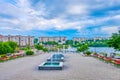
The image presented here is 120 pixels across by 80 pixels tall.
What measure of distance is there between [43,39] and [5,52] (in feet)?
360

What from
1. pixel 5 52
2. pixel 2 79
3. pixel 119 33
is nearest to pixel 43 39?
pixel 5 52

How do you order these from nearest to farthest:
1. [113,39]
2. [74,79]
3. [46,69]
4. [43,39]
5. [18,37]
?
[74,79], [46,69], [113,39], [18,37], [43,39]

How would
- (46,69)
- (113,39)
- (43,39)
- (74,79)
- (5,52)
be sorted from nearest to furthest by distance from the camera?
(74,79)
(46,69)
(113,39)
(5,52)
(43,39)

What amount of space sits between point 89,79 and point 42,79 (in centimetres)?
262

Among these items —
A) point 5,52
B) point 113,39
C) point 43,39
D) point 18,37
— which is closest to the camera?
point 113,39

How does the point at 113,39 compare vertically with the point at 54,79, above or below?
above

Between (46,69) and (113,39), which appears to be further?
(113,39)

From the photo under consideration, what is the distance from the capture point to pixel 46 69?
20.0m

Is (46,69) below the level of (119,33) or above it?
below

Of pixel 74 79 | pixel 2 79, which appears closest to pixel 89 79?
pixel 74 79

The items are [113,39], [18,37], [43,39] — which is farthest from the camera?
[43,39]

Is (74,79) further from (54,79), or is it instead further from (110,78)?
(110,78)

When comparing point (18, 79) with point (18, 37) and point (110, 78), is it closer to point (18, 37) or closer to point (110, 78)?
point (110, 78)

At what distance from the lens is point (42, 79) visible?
13.9m
